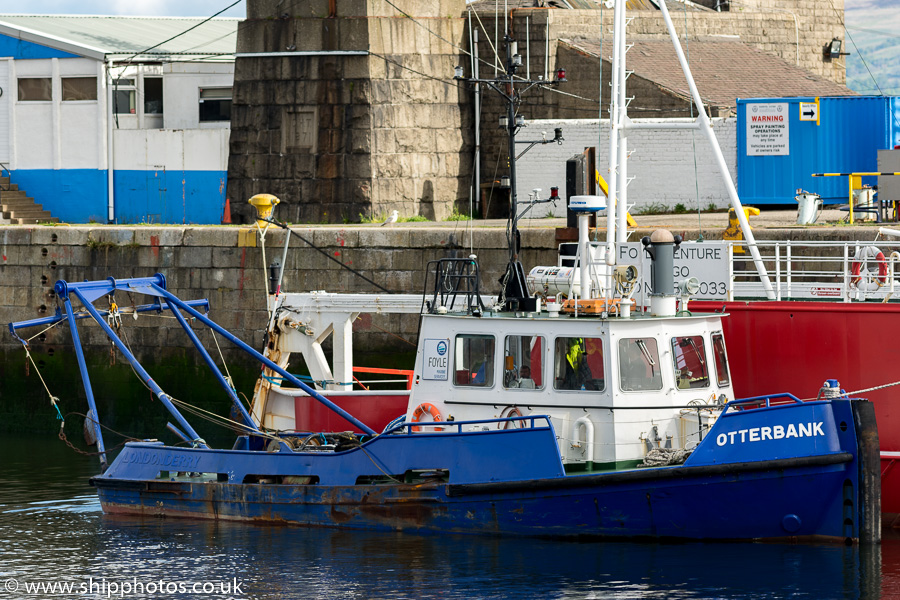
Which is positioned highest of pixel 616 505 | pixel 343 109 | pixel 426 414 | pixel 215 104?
pixel 215 104

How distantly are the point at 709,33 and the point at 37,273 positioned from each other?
1519 cm

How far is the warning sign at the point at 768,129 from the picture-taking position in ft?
72.7

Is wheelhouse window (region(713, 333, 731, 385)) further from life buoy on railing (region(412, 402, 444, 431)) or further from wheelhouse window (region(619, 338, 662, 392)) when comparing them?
life buoy on railing (region(412, 402, 444, 431))

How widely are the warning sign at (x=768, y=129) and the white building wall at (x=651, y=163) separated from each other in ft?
1.59

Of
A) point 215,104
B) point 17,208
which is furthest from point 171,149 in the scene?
point 17,208

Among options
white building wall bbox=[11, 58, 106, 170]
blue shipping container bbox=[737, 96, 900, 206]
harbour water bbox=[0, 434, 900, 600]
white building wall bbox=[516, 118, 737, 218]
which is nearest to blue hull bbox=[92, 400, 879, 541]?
harbour water bbox=[0, 434, 900, 600]

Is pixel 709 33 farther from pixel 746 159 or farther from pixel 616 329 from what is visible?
pixel 616 329

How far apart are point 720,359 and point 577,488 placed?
2.05 metres

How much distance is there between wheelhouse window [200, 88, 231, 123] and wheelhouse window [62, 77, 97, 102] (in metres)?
2.23

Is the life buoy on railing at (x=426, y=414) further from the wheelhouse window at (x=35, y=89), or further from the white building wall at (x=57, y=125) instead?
the wheelhouse window at (x=35, y=89)

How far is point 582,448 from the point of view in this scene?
1190cm

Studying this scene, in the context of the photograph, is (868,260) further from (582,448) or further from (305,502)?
(305,502)

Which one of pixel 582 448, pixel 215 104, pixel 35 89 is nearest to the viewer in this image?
pixel 582 448

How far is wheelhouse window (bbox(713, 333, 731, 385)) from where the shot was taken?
41.0 feet
